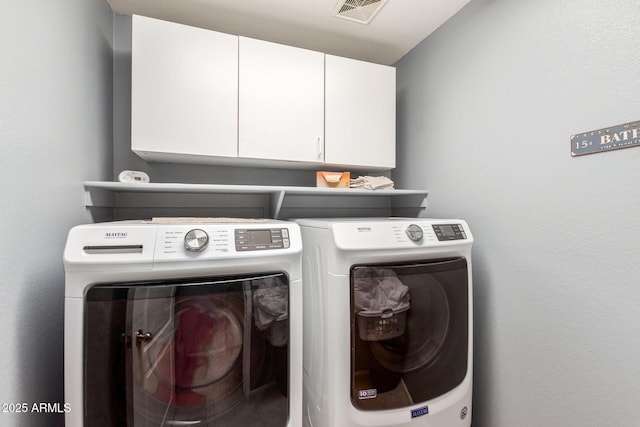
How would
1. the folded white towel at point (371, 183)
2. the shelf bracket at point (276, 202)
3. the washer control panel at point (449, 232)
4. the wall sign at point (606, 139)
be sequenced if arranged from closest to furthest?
the wall sign at point (606, 139)
the washer control panel at point (449, 232)
the shelf bracket at point (276, 202)
the folded white towel at point (371, 183)

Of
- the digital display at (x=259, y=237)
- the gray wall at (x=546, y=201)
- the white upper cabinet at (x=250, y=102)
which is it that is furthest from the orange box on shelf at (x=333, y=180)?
the digital display at (x=259, y=237)

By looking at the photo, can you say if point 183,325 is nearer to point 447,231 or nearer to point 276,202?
point 276,202

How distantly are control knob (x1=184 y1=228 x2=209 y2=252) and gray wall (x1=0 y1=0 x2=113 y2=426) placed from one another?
47cm

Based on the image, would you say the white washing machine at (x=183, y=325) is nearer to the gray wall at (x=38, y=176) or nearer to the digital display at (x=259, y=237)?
the digital display at (x=259, y=237)

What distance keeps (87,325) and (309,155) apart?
121 centimetres

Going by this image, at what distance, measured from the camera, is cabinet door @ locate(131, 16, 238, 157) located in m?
1.32

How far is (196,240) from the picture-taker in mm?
923

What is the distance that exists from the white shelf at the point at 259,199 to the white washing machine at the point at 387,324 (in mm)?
492

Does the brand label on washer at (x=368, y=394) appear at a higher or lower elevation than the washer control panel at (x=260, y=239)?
lower

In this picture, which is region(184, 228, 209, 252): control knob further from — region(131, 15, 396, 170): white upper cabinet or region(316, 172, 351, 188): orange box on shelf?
region(316, 172, 351, 188): orange box on shelf

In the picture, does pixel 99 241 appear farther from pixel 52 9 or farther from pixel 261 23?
pixel 261 23

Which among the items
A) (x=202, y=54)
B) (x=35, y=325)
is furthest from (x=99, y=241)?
(x=202, y=54)

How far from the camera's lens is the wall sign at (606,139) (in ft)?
2.98

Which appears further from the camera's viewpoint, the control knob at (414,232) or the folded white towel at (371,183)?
the folded white towel at (371,183)
